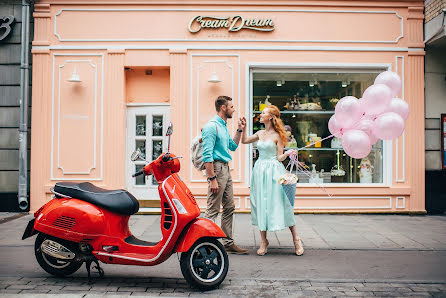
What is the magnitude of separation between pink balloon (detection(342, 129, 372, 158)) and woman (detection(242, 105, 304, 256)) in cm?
77

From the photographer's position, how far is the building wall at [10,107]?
894 cm

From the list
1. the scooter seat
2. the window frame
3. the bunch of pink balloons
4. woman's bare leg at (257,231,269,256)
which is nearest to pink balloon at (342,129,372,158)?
the bunch of pink balloons

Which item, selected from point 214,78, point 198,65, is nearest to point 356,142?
point 214,78

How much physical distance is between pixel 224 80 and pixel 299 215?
10.6 feet

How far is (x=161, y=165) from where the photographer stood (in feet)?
14.2

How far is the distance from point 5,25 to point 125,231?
6828mm

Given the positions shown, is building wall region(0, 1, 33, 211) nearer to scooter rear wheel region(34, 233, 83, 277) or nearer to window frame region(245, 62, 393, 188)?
window frame region(245, 62, 393, 188)

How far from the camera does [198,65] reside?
890 cm

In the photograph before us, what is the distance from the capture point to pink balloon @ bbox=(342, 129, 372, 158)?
5.02 metres

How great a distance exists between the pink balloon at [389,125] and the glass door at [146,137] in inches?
207

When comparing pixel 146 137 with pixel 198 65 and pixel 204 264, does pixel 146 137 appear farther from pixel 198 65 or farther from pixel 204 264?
pixel 204 264

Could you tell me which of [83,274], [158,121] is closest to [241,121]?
[83,274]

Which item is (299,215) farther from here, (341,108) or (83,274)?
(83,274)

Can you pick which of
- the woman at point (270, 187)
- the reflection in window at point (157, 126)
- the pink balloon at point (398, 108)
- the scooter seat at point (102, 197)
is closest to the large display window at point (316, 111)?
the reflection in window at point (157, 126)
